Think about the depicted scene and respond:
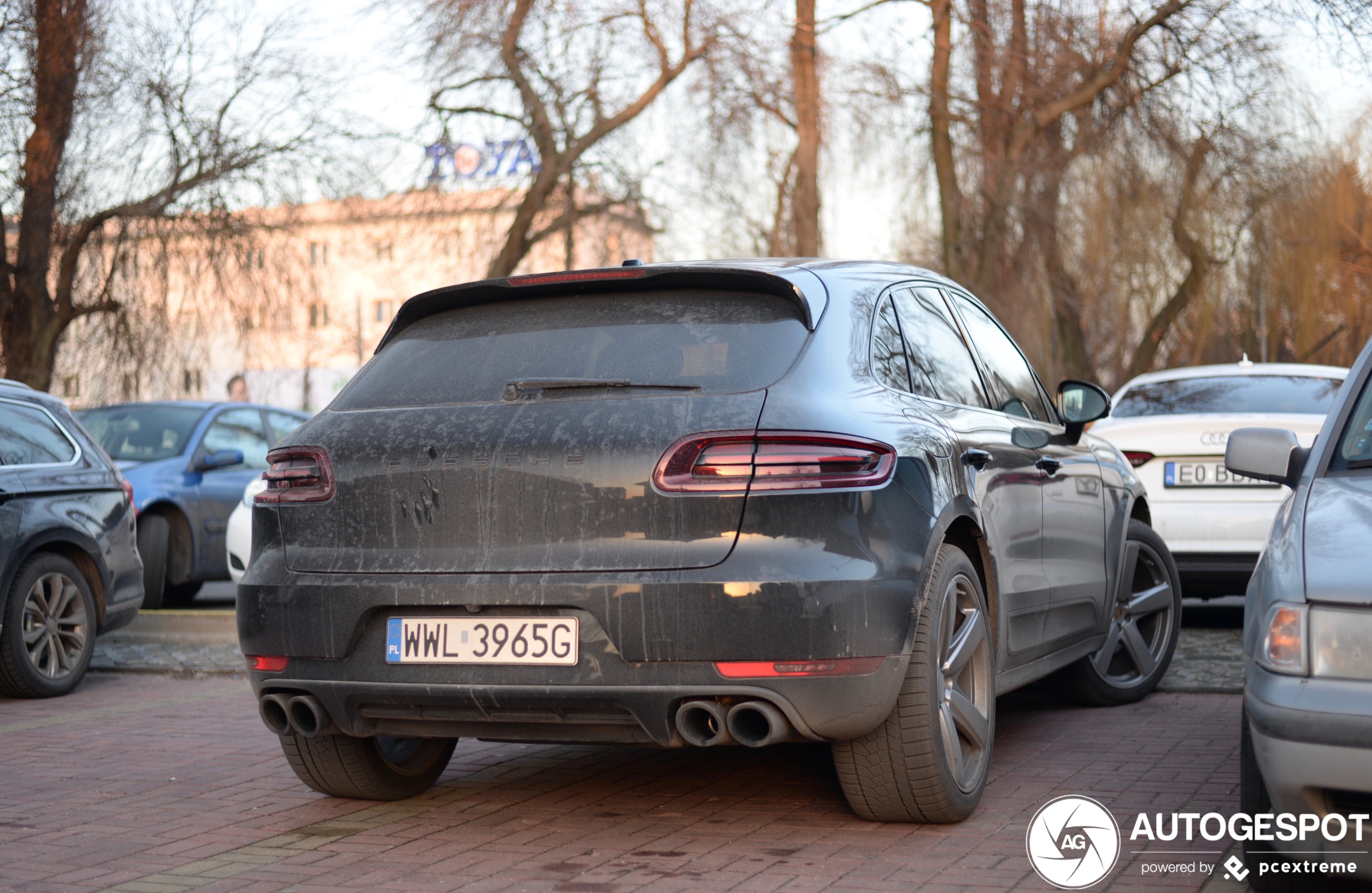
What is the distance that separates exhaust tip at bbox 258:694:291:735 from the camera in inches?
172

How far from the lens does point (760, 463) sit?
12.8 ft

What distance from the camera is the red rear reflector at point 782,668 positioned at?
12.7ft

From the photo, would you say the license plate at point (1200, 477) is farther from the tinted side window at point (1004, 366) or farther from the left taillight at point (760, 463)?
the left taillight at point (760, 463)

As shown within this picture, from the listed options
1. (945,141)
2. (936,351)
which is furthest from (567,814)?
(945,141)

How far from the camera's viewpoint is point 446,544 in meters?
4.15

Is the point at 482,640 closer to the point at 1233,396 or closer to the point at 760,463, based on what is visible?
the point at 760,463

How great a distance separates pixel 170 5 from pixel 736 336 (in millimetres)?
14953

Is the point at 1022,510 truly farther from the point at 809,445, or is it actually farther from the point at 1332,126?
the point at 1332,126

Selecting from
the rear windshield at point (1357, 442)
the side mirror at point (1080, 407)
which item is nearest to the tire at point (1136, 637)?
the side mirror at point (1080, 407)

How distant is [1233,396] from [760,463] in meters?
6.25

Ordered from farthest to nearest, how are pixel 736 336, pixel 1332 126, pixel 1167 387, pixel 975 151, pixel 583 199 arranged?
1. pixel 1332 126
2. pixel 583 199
3. pixel 975 151
4. pixel 1167 387
5. pixel 736 336

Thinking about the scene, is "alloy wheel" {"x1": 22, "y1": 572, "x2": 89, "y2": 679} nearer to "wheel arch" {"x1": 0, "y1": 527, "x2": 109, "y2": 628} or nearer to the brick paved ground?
"wheel arch" {"x1": 0, "y1": 527, "x2": 109, "y2": 628}

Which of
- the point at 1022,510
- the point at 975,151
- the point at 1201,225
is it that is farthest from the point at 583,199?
the point at 1022,510

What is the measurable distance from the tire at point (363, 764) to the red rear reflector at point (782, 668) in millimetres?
1526
